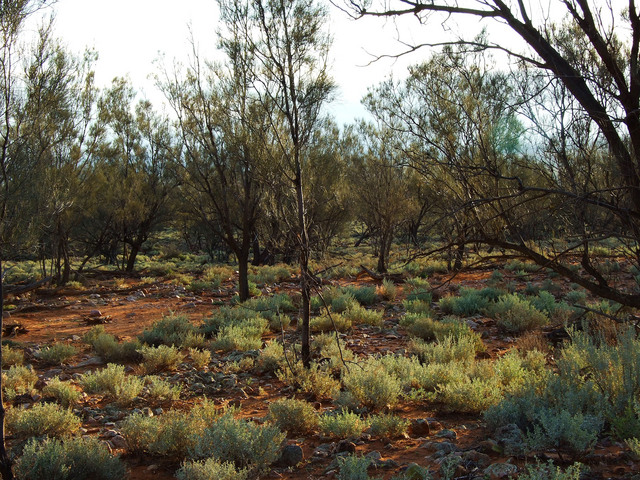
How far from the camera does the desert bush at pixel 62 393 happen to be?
5.87 m

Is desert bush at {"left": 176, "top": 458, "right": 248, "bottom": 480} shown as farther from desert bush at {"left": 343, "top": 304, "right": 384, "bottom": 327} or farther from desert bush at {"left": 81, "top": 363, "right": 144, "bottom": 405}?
desert bush at {"left": 343, "top": 304, "right": 384, "bottom": 327}

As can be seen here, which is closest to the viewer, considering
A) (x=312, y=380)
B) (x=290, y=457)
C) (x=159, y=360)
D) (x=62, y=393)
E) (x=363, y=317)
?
(x=290, y=457)

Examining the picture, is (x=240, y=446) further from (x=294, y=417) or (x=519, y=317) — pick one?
(x=519, y=317)

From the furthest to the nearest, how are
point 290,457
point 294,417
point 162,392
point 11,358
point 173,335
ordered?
point 173,335, point 11,358, point 162,392, point 294,417, point 290,457

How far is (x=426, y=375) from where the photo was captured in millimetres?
5875

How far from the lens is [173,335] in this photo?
8945mm

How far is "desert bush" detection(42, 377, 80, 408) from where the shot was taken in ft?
19.2

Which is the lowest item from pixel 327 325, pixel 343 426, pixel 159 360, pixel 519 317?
pixel 159 360

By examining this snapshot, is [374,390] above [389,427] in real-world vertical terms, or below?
above

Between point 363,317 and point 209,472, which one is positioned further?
point 363,317

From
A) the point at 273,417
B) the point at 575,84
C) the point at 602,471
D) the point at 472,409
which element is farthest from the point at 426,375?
the point at 575,84

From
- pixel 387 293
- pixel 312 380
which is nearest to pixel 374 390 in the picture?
pixel 312 380

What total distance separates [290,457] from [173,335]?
536cm

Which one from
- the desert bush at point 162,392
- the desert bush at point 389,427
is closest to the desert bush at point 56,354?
the desert bush at point 162,392
